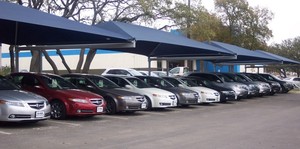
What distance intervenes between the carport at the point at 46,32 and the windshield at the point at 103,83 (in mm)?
1670

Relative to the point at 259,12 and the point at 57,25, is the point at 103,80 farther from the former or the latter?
the point at 259,12

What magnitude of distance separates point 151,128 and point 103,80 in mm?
4759

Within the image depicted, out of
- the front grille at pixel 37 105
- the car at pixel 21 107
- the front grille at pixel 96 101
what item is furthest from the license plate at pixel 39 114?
the front grille at pixel 96 101

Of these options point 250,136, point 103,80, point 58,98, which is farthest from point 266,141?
point 103,80

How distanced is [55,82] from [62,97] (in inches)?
48.9

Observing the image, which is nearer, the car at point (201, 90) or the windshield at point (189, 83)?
the car at point (201, 90)

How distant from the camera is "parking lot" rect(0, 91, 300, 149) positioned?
884 cm

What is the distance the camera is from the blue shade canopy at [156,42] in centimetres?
1729

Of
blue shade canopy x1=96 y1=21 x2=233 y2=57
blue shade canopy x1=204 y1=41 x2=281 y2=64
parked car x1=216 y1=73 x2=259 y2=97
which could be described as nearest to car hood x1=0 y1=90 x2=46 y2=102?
blue shade canopy x1=96 y1=21 x2=233 y2=57

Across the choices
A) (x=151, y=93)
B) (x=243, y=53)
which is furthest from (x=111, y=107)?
(x=243, y=53)

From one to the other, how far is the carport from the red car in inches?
71.6

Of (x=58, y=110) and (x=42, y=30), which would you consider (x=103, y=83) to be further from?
(x=42, y=30)

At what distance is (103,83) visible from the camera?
15453 mm

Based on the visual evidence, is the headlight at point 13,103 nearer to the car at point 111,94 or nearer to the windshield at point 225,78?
the car at point 111,94
